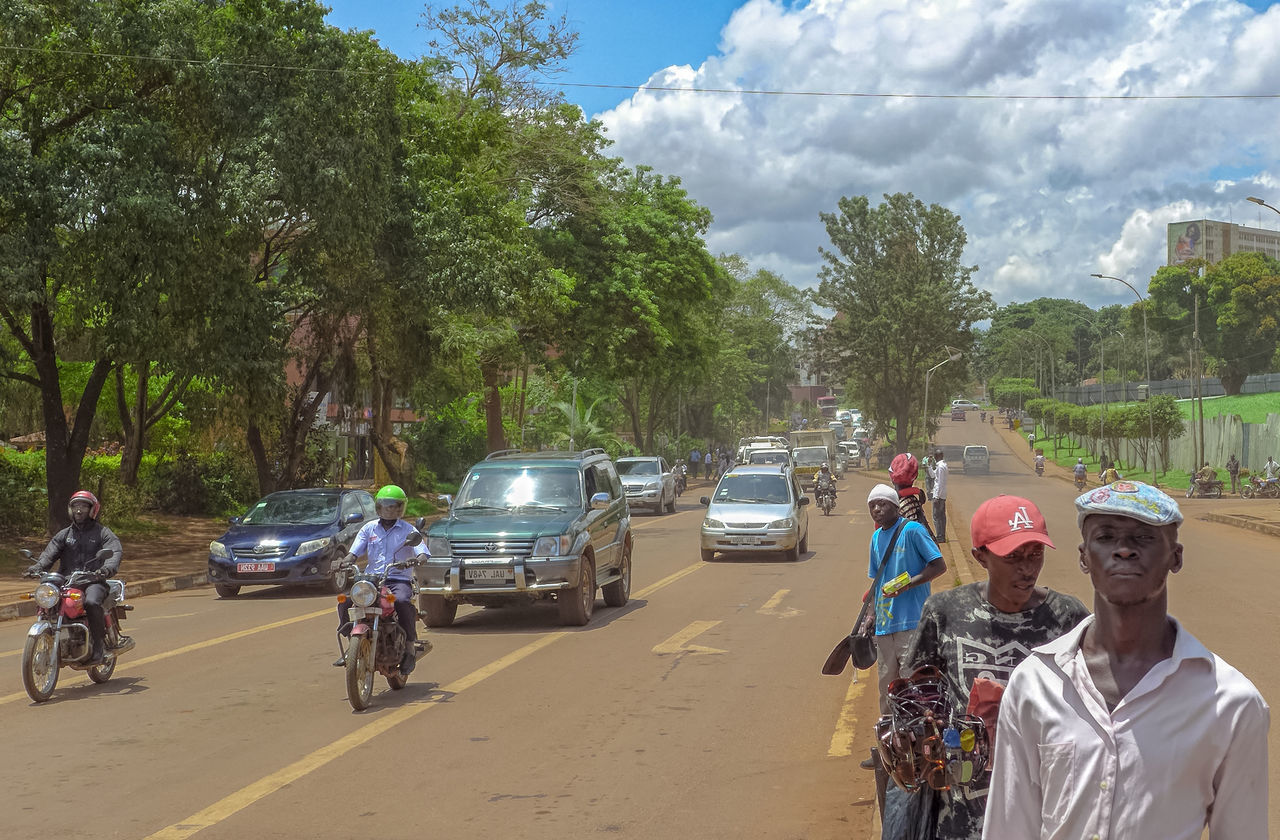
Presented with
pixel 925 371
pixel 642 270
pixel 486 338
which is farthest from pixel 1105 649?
pixel 925 371

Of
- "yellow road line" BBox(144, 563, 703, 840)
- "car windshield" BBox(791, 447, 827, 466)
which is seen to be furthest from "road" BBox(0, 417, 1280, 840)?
"car windshield" BBox(791, 447, 827, 466)

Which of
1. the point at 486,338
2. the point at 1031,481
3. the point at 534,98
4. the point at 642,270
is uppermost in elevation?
the point at 534,98

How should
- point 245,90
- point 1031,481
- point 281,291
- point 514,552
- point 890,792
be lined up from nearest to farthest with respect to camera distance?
point 890,792
point 514,552
point 245,90
point 281,291
point 1031,481

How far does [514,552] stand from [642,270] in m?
28.6

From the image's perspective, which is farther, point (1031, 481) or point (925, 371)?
point (925, 371)

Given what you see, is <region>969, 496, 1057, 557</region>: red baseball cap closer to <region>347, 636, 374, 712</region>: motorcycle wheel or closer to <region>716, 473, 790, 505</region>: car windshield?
<region>347, 636, 374, 712</region>: motorcycle wheel

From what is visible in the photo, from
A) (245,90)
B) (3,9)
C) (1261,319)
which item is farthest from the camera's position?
(1261,319)

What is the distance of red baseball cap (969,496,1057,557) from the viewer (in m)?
3.87

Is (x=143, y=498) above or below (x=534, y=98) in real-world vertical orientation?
below

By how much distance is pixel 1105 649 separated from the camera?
2.43m

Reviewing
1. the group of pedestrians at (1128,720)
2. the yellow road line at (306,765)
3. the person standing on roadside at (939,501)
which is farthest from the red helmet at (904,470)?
the person standing on roadside at (939,501)

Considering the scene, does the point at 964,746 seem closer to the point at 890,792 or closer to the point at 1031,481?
the point at 890,792

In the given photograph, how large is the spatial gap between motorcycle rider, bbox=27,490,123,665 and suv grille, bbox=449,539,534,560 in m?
3.91

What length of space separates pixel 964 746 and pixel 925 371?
272ft
